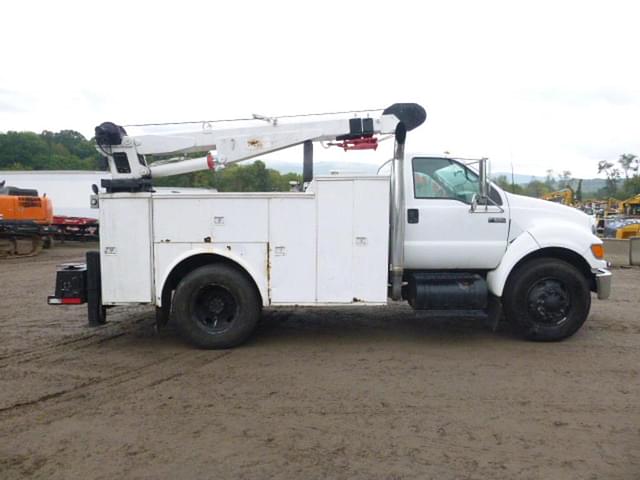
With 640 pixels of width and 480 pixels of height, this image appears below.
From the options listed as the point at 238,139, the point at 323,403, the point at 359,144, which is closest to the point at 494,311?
the point at 359,144

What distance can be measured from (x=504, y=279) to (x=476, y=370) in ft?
4.73

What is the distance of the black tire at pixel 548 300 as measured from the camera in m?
6.61

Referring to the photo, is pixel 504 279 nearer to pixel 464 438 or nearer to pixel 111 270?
pixel 464 438

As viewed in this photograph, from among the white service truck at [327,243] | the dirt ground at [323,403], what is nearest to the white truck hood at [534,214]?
the white service truck at [327,243]

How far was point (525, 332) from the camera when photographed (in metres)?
6.68

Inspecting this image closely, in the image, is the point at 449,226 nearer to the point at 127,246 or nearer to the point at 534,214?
the point at 534,214

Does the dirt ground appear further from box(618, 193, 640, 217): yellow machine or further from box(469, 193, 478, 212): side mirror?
box(618, 193, 640, 217): yellow machine

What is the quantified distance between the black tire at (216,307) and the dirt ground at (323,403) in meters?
0.23

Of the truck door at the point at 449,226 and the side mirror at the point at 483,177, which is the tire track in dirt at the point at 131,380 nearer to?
the truck door at the point at 449,226

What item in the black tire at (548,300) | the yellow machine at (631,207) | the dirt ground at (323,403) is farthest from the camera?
the yellow machine at (631,207)

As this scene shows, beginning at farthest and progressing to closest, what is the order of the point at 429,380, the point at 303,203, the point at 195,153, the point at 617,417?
the point at 195,153 → the point at 303,203 → the point at 429,380 → the point at 617,417

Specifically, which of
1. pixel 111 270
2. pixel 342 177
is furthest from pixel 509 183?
pixel 111 270

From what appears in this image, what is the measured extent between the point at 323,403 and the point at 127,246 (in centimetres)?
313

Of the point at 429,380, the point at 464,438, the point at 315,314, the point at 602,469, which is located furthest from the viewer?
the point at 315,314
